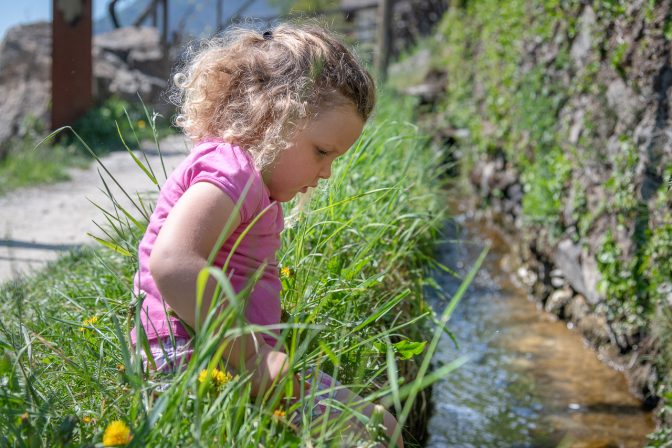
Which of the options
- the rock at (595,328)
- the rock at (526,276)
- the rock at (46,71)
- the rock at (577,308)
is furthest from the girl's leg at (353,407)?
the rock at (46,71)

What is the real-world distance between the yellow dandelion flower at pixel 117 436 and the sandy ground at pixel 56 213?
2.17 m

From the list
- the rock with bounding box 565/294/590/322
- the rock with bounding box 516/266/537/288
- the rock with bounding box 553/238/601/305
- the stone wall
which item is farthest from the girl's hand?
the rock with bounding box 516/266/537/288

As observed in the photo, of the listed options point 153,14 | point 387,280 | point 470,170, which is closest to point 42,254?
point 387,280

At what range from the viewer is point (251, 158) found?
185cm

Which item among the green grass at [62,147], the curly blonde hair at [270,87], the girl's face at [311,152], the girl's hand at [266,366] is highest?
the curly blonde hair at [270,87]

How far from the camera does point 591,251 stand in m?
4.38

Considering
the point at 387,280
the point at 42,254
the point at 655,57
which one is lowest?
the point at 42,254

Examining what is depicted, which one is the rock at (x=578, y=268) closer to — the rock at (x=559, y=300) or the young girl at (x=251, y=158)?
the rock at (x=559, y=300)

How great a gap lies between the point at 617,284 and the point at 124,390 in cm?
283

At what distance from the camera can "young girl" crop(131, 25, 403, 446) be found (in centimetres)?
164

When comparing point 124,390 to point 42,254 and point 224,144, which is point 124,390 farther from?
point 42,254

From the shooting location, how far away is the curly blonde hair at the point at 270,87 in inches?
74.5

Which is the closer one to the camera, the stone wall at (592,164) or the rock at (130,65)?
the stone wall at (592,164)

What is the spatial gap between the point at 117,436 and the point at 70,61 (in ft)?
25.0
